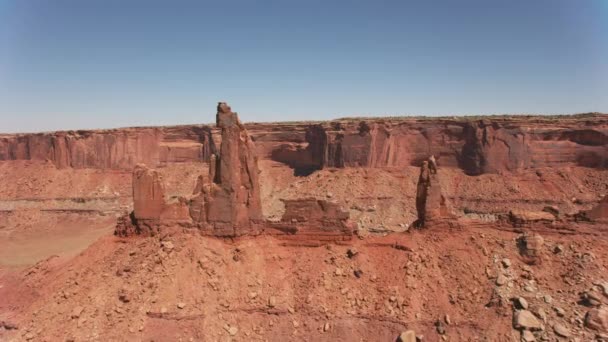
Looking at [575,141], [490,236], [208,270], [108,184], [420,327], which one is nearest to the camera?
[420,327]

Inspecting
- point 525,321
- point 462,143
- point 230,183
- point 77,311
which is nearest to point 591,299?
point 525,321

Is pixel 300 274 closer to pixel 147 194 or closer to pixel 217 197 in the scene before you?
pixel 217 197

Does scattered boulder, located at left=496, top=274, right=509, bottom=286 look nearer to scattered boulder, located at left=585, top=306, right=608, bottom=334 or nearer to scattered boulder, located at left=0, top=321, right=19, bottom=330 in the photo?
scattered boulder, located at left=585, top=306, right=608, bottom=334

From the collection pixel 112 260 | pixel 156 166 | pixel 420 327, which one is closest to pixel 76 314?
pixel 112 260

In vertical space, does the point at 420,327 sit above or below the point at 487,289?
below

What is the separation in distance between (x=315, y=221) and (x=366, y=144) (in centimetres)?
3273

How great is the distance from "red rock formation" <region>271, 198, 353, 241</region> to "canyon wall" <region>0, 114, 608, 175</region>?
106 feet

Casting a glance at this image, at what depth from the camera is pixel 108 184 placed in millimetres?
53625

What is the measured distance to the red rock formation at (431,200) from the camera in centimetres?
1809

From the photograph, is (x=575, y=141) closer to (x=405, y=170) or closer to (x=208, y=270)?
(x=405, y=170)

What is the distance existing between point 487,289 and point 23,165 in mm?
62520

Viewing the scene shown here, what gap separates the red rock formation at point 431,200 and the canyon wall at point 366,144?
31458 millimetres

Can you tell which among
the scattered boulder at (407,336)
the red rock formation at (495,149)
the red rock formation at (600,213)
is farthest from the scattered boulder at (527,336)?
the red rock formation at (495,149)

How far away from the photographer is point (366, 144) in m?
49.7
